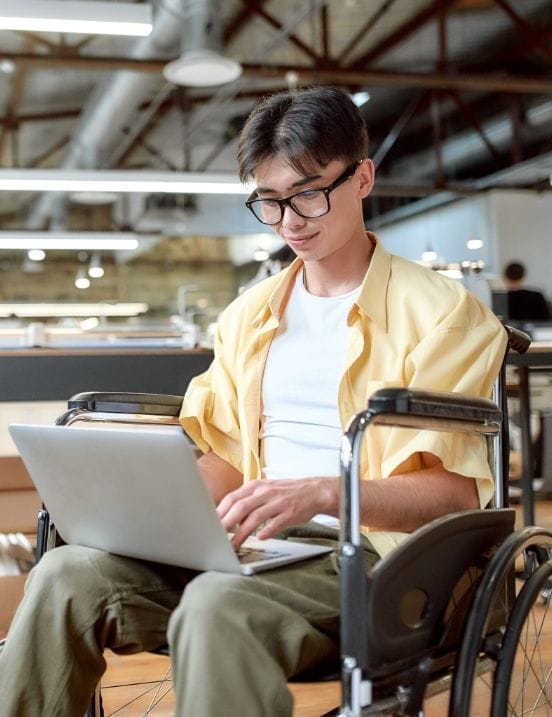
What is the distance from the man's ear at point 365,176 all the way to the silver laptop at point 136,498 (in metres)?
0.58

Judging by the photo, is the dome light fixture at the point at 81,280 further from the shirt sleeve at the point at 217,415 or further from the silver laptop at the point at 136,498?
the silver laptop at the point at 136,498

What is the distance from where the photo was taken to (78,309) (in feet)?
40.9

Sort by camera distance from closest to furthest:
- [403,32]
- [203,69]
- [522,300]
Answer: [203,69] < [522,300] < [403,32]

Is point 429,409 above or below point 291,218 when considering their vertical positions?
below

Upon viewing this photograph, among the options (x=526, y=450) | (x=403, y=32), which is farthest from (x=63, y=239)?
(x=526, y=450)

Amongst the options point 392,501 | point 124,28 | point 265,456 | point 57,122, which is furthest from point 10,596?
point 57,122

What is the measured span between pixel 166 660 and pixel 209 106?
26.5ft

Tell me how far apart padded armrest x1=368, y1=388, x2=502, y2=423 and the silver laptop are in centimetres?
23

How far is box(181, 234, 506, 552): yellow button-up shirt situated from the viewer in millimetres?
1352

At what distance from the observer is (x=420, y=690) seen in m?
1.17

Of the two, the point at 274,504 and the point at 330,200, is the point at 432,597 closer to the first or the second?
the point at 274,504

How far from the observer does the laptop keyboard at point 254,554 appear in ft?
4.07

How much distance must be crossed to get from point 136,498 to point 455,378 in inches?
19.6

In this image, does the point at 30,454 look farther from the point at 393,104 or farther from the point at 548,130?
the point at 393,104
